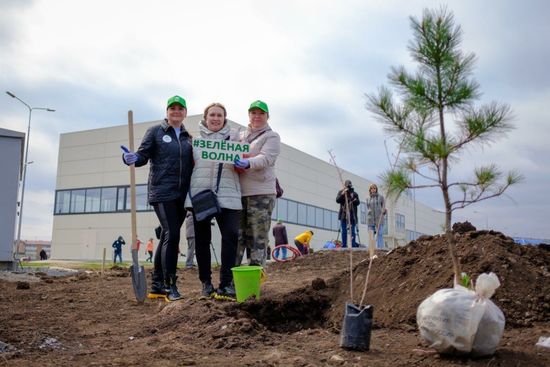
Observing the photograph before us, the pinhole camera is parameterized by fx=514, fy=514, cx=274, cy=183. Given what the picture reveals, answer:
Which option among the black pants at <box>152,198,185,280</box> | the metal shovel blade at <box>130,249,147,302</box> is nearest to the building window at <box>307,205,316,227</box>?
the metal shovel blade at <box>130,249,147,302</box>

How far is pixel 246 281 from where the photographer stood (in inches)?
188

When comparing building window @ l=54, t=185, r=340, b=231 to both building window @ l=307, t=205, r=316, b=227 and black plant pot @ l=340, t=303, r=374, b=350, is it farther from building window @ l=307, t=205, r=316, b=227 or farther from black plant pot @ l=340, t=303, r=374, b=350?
black plant pot @ l=340, t=303, r=374, b=350

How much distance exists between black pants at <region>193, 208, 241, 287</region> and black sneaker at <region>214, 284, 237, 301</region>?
4 centimetres

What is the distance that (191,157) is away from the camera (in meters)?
5.27

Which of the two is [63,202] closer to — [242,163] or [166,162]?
[166,162]

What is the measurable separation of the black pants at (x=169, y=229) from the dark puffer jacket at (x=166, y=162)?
0.08 m

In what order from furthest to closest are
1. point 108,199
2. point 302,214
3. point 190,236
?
point 302,214 → point 108,199 → point 190,236

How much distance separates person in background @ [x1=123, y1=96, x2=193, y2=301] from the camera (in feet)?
16.7

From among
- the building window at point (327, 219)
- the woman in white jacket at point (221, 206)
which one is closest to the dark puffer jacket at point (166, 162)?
the woman in white jacket at point (221, 206)

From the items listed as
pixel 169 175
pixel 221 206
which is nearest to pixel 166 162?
pixel 169 175

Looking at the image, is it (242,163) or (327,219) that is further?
(327,219)

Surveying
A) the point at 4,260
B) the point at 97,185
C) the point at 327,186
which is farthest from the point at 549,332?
the point at 327,186

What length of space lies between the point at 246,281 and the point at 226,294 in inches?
13.2

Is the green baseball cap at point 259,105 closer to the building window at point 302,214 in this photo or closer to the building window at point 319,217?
the building window at point 302,214
